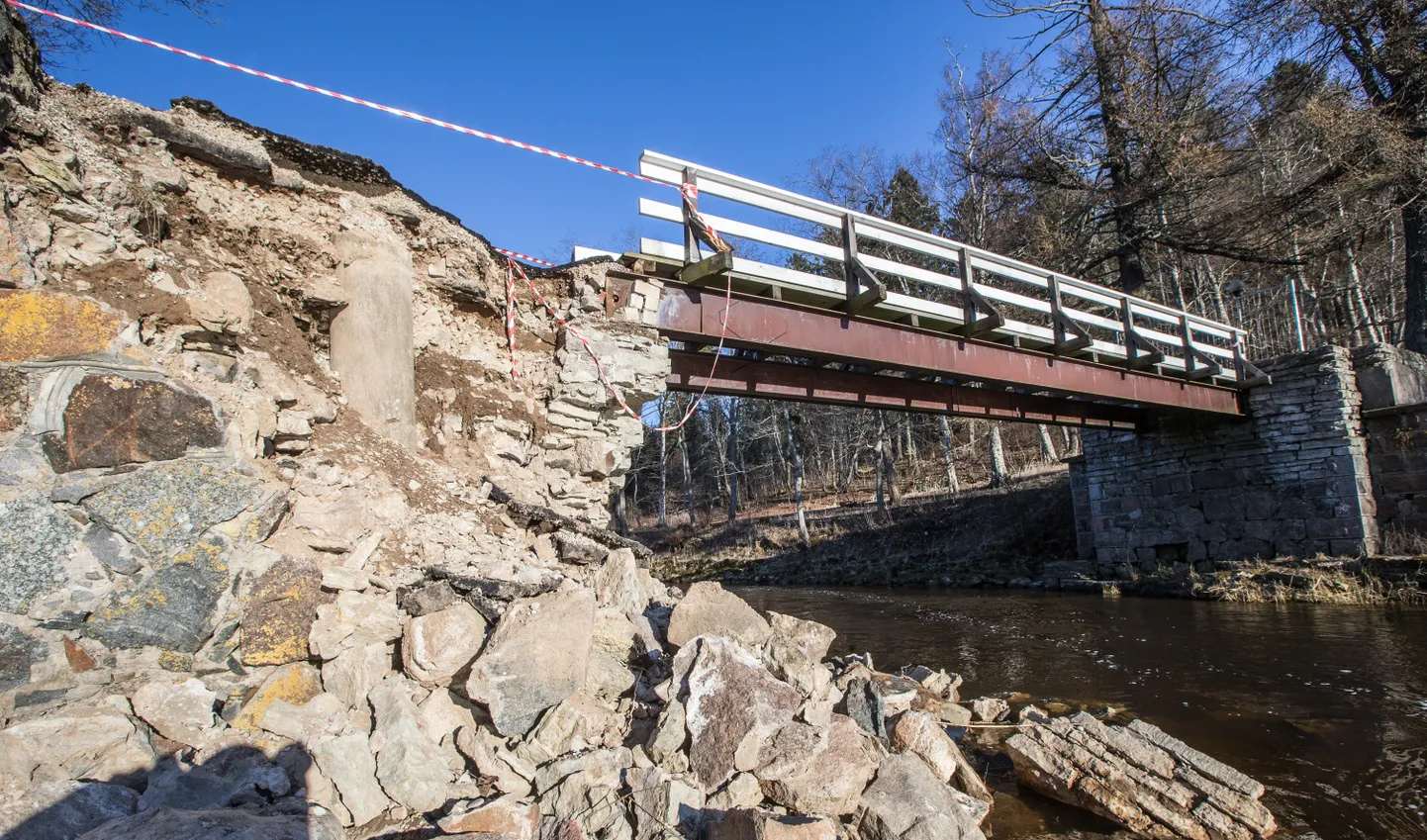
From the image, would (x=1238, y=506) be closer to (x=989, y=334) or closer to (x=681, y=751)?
(x=989, y=334)

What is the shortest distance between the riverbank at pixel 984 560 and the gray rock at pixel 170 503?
1309 centimetres

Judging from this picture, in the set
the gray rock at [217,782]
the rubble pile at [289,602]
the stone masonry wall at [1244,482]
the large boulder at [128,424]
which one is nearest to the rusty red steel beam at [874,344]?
the rubble pile at [289,602]

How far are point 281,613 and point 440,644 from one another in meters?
0.73

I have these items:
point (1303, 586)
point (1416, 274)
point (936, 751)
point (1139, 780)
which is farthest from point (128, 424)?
point (1416, 274)

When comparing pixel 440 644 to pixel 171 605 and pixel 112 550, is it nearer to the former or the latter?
pixel 171 605

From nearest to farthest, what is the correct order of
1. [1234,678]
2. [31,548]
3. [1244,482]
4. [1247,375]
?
[31,548], [1234,678], [1247,375], [1244,482]

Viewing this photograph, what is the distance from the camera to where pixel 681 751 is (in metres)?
3.14

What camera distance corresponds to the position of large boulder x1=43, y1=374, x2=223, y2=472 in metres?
2.95

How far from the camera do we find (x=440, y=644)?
3.29 meters

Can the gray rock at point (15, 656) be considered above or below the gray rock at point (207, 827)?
above

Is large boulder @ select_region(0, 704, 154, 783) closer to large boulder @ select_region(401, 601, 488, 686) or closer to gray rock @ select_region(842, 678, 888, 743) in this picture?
large boulder @ select_region(401, 601, 488, 686)

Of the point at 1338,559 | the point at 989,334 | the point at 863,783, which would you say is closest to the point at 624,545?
the point at 863,783

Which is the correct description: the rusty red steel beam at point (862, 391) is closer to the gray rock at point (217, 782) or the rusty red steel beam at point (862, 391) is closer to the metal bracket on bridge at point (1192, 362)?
the metal bracket on bridge at point (1192, 362)

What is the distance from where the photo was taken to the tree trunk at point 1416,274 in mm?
11891
